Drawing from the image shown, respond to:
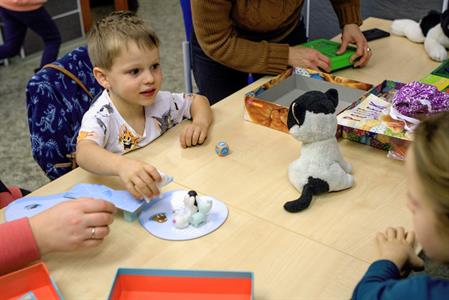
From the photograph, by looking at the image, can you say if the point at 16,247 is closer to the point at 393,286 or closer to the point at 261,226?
the point at 261,226

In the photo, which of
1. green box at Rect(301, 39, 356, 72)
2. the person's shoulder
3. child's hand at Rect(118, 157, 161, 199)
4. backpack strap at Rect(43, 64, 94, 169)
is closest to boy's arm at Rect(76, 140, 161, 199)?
child's hand at Rect(118, 157, 161, 199)

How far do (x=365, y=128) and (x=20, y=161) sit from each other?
181cm

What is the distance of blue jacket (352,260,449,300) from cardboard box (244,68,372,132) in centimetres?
53

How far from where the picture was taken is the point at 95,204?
934 mm

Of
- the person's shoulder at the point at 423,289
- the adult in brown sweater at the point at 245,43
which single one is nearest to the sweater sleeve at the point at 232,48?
the adult in brown sweater at the point at 245,43

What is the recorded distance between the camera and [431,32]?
1792mm

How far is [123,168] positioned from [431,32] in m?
1.23

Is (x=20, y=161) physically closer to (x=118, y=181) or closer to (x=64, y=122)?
(x=64, y=122)

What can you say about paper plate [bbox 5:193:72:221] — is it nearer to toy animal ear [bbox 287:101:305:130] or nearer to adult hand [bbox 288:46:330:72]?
toy animal ear [bbox 287:101:305:130]

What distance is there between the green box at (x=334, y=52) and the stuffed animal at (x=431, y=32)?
27cm

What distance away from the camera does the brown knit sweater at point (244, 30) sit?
1.51m

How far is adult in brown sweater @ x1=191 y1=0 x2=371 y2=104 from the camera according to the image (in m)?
1.52

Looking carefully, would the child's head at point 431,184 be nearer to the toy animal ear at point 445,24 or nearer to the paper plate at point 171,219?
the paper plate at point 171,219

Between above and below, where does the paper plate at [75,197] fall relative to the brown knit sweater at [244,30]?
below
